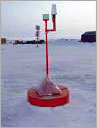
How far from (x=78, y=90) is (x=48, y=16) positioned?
6.68 ft

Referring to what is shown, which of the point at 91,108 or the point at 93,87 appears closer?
the point at 91,108

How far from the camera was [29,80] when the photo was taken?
6.47 metres

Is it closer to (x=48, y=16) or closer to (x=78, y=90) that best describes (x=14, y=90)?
(x=78, y=90)

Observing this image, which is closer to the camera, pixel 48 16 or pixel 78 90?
pixel 48 16

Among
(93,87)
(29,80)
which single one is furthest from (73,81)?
(29,80)

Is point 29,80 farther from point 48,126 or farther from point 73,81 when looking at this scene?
point 48,126

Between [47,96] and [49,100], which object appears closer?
[49,100]

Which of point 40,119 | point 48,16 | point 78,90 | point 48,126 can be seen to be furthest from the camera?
point 78,90

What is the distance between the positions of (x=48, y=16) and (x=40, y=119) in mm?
1847

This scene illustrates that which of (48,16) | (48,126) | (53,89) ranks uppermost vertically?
(48,16)

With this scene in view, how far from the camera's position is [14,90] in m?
5.39

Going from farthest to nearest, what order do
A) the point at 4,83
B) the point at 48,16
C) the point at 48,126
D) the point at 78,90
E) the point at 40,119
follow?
1. the point at 4,83
2. the point at 78,90
3. the point at 48,16
4. the point at 40,119
5. the point at 48,126

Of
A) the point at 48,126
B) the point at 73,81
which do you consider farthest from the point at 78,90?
the point at 48,126

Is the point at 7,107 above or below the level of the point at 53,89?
below
